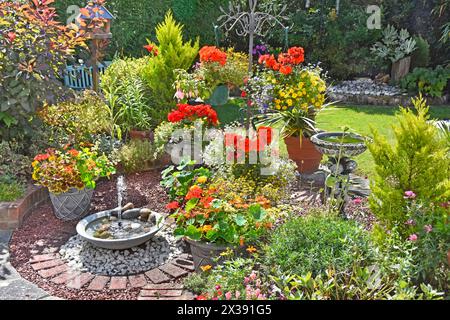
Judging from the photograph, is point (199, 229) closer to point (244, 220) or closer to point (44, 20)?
point (244, 220)

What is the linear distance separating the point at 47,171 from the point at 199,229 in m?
1.75

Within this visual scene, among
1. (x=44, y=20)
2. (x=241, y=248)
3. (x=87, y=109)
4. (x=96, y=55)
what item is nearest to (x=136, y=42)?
(x=96, y=55)

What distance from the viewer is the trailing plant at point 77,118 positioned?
5.87 metres

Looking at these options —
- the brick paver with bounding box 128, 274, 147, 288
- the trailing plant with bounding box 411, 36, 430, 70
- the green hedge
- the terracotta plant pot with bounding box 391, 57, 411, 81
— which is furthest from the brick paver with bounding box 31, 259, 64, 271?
the trailing plant with bounding box 411, 36, 430, 70

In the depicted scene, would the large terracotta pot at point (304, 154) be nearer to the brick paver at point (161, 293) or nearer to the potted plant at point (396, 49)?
the brick paver at point (161, 293)

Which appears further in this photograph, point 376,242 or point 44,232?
point 44,232

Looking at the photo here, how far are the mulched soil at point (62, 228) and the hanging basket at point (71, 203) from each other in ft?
0.26

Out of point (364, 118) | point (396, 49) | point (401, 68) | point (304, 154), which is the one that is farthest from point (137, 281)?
point (396, 49)

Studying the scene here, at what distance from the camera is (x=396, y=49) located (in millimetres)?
10375

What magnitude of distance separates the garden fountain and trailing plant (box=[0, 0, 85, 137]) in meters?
1.36

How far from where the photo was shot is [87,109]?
6422 mm

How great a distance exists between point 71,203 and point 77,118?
4.76 feet

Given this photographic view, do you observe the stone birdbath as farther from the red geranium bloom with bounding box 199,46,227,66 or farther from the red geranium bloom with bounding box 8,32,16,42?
the red geranium bloom with bounding box 8,32,16,42

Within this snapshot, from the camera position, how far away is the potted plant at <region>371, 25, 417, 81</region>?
1025 cm
